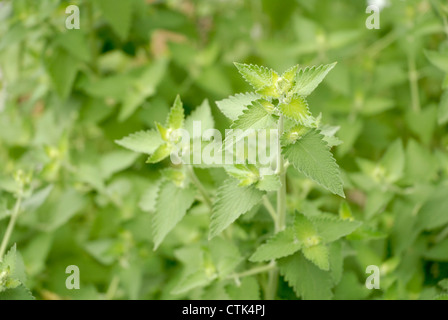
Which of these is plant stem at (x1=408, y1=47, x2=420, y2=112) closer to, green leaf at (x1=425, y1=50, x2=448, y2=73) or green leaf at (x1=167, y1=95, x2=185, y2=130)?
green leaf at (x1=425, y1=50, x2=448, y2=73)

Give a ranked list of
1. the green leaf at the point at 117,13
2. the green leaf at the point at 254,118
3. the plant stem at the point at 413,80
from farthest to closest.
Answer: the plant stem at the point at 413,80
the green leaf at the point at 117,13
the green leaf at the point at 254,118

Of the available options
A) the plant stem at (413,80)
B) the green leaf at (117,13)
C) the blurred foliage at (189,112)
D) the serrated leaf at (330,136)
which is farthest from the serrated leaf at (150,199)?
the plant stem at (413,80)

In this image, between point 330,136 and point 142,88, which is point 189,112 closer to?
point 142,88

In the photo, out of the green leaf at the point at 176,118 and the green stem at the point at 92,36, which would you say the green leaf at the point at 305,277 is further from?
the green stem at the point at 92,36

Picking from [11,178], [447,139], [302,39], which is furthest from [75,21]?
[447,139]

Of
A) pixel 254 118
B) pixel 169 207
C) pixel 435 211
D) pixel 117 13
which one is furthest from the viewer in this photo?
pixel 117 13

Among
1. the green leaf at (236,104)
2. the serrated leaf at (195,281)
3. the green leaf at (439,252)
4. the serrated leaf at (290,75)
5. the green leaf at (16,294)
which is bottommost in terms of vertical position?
the green leaf at (16,294)

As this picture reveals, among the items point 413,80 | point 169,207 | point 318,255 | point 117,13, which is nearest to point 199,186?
point 169,207
